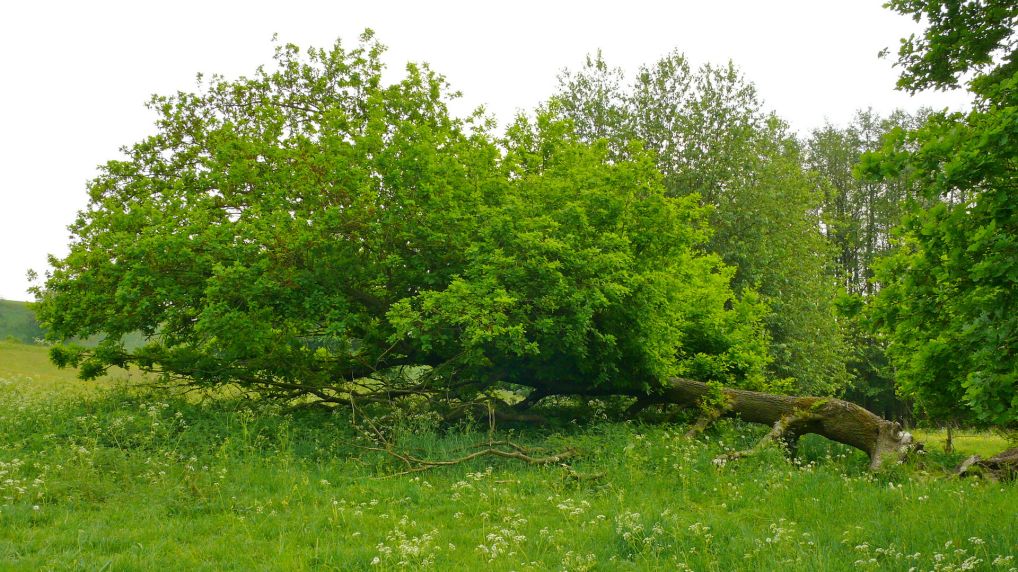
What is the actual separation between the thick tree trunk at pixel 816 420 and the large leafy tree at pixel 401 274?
121 cm

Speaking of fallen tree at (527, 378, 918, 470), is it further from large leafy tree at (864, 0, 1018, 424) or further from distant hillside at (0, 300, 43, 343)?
distant hillside at (0, 300, 43, 343)

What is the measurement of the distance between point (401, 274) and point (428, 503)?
22.3ft

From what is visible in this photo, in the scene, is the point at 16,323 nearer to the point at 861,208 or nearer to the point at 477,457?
the point at 477,457

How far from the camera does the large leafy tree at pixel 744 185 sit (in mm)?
25023

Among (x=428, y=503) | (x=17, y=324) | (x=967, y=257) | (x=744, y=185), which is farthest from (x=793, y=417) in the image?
(x=17, y=324)

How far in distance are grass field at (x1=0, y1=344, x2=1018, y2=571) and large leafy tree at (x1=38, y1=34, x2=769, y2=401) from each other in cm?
165

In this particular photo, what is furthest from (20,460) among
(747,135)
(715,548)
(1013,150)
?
(747,135)

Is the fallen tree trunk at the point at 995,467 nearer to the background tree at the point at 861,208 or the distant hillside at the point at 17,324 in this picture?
the background tree at the point at 861,208

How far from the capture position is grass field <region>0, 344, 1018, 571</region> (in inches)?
246

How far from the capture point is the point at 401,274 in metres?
14.5

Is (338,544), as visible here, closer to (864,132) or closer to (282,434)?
(282,434)

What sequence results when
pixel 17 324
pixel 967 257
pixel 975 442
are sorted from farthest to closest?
pixel 17 324 → pixel 975 442 → pixel 967 257

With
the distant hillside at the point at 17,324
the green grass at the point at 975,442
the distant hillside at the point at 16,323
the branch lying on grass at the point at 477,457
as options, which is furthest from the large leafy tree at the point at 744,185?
the distant hillside at the point at 16,323

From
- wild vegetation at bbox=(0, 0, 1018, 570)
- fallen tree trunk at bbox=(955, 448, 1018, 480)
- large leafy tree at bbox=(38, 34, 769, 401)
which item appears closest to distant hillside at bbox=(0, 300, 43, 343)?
wild vegetation at bbox=(0, 0, 1018, 570)
